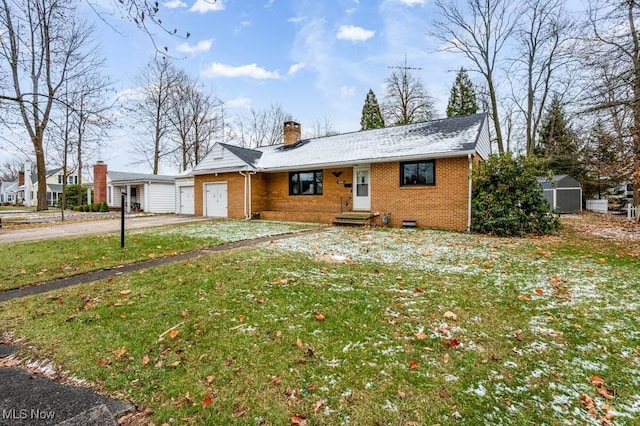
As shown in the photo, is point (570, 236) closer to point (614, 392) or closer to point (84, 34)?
point (614, 392)

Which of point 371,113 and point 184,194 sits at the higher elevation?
point 371,113

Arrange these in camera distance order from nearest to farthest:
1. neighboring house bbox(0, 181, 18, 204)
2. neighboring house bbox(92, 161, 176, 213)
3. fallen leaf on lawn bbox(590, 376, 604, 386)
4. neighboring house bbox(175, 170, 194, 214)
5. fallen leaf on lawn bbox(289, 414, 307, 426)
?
fallen leaf on lawn bbox(289, 414, 307, 426)
fallen leaf on lawn bbox(590, 376, 604, 386)
neighboring house bbox(175, 170, 194, 214)
neighboring house bbox(92, 161, 176, 213)
neighboring house bbox(0, 181, 18, 204)

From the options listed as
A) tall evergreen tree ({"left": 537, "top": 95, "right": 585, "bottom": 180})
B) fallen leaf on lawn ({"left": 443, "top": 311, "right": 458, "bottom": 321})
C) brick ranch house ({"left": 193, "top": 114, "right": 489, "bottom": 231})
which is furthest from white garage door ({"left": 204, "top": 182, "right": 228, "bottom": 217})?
tall evergreen tree ({"left": 537, "top": 95, "right": 585, "bottom": 180})

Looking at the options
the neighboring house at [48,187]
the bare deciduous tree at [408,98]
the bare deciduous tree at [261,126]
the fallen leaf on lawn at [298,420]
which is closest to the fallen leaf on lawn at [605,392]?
the fallen leaf on lawn at [298,420]

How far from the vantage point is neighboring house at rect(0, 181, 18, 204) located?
5422 centimetres

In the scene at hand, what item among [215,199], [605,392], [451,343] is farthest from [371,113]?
[605,392]

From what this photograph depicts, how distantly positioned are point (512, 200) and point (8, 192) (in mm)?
76184

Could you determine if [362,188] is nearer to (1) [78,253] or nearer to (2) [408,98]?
(1) [78,253]

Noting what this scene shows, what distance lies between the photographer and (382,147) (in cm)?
1440

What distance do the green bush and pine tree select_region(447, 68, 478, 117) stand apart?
2156 cm

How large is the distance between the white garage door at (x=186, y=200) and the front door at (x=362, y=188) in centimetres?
1230

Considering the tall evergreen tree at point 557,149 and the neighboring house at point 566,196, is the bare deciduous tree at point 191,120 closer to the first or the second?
the neighboring house at point 566,196

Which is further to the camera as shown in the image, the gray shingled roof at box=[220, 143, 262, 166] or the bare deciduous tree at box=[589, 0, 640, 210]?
the gray shingled roof at box=[220, 143, 262, 166]

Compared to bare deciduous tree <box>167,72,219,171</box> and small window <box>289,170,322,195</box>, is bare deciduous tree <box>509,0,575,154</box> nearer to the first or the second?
small window <box>289,170,322,195</box>
